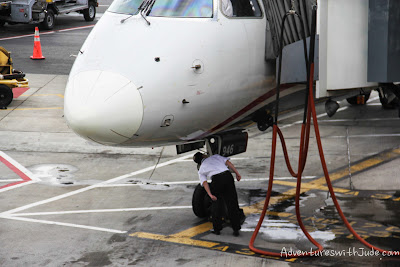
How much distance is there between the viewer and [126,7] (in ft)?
35.0

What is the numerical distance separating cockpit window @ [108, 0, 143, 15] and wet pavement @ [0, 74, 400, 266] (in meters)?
3.71

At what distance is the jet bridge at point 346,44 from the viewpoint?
10.5 m

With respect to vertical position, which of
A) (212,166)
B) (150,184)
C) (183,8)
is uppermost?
(183,8)

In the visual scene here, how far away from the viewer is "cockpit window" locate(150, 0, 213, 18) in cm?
1041

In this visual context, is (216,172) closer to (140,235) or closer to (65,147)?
(140,235)

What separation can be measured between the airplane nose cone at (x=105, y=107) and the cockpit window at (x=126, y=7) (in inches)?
44.6

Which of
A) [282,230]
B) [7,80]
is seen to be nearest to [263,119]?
[282,230]

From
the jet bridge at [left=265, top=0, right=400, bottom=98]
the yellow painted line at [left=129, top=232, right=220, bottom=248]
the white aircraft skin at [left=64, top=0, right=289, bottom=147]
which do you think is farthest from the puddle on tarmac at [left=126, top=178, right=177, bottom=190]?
the jet bridge at [left=265, top=0, right=400, bottom=98]

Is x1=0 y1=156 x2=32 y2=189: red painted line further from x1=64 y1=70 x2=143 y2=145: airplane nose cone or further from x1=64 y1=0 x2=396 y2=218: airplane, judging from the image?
x1=64 y1=70 x2=143 y2=145: airplane nose cone

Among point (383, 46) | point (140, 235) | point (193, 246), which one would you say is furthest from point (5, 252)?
point (383, 46)

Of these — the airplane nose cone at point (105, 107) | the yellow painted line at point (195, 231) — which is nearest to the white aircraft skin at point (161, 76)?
the airplane nose cone at point (105, 107)

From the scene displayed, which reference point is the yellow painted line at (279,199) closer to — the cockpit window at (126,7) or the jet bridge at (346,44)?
the jet bridge at (346,44)

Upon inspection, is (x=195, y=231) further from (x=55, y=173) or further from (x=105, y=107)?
(x=55, y=173)

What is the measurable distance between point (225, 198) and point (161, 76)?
3099mm
